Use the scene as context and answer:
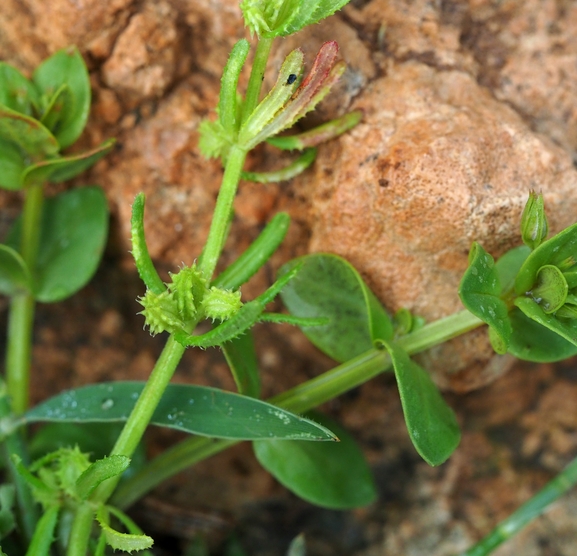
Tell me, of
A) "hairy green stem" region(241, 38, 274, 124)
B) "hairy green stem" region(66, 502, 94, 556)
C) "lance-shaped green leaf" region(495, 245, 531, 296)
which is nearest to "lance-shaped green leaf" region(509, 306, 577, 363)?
"lance-shaped green leaf" region(495, 245, 531, 296)

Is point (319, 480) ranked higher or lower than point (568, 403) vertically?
higher

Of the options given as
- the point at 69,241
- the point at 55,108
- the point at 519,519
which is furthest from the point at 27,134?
the point at 519,519

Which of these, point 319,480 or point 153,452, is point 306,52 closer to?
point 319,480

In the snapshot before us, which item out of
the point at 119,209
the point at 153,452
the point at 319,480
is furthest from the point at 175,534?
the point at 119,209

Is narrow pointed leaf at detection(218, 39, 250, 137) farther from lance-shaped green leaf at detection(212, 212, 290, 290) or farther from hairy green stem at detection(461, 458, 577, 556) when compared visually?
hairy green stem at detection(461, 458, 577, 556)

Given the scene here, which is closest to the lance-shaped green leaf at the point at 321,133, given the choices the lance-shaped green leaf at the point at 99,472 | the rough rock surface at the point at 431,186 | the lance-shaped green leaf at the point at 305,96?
the rough rock surface at the point at 431,186

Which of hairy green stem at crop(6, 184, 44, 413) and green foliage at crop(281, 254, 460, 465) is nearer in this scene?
green foliage at crop(281, 254, 460, 465)
